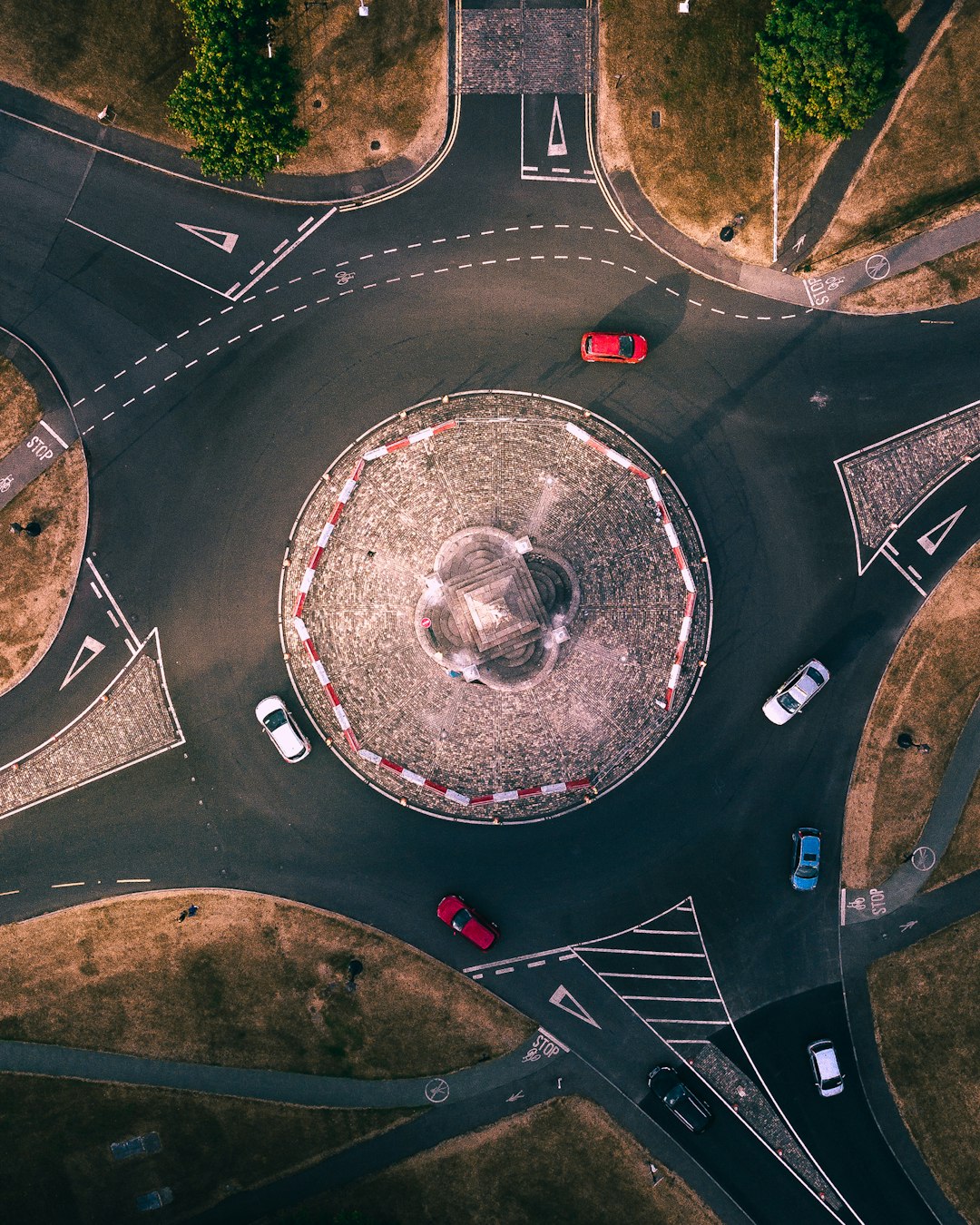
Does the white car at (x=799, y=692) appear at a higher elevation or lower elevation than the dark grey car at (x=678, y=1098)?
higher

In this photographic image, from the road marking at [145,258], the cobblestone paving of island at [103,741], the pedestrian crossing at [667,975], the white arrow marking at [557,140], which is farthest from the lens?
the cobblestone paving of island at [103,741]

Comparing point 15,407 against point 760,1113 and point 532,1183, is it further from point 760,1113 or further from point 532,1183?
point 760,1113

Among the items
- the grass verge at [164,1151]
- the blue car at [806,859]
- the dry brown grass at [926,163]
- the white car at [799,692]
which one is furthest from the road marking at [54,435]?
the blue car at [806,859]

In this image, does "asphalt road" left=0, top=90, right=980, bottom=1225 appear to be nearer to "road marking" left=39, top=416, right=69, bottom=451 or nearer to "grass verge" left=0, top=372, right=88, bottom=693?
"grass verge" left=0, top=372, right=88, bottom=693

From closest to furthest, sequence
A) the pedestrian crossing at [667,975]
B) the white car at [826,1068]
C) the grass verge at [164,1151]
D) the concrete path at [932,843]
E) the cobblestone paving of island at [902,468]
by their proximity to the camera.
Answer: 1. the grass verge at [164,1151]
2. the white car at [826,1068]
3. the pedestrian crossing at [667,975]
4. the concrete path at [932,843]
5. the cobblestone paving of island at [902,468]

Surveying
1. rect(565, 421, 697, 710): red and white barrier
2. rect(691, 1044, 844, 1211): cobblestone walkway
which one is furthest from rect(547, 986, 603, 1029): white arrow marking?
rect(565, 421, 697, 710): red and white barrier

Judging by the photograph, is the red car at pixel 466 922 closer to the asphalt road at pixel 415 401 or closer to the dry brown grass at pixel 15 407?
the asphalt road at pixel 415 401

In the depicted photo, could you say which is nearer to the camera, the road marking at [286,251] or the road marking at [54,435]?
the road marking at [286,251]
